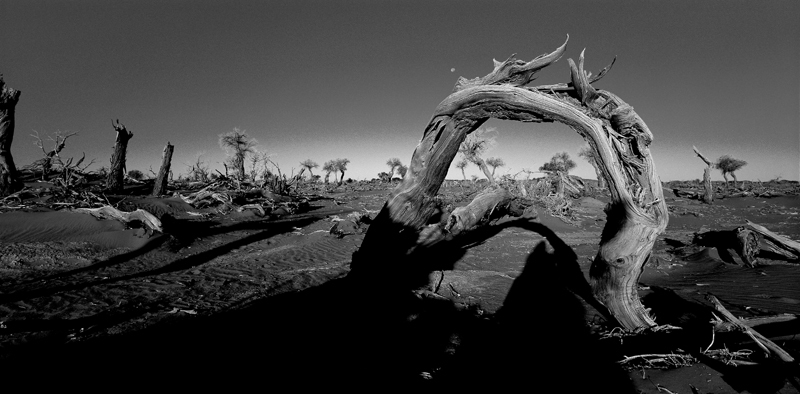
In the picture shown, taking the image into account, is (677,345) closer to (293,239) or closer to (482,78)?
(482,78)

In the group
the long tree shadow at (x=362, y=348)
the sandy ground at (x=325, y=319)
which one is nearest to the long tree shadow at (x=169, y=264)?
the sandy ground at (x=325, y=319)

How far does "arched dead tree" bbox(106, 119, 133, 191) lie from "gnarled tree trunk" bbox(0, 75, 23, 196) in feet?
8.47

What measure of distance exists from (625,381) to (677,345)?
0.64 metres

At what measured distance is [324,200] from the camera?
20438mm

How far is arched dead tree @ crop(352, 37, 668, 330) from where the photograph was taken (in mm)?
2730

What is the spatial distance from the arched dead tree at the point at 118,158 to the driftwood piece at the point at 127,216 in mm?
5399

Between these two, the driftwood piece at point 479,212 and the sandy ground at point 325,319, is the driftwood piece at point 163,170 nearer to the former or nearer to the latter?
the sandy ground at point 325,319

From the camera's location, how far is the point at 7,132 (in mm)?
10742

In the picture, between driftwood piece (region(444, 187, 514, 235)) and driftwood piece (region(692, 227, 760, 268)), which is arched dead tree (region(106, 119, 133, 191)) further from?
driftwood piece (region(692, 227, 760, 268))

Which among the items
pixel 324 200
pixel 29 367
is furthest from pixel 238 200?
pixel 29 367

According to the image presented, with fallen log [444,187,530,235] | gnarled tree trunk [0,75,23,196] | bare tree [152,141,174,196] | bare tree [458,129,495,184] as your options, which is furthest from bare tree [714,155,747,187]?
gnarled tree trunk [0,75,23,196]

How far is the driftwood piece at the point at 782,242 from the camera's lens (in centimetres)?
486

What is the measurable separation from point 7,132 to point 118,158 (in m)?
2.87

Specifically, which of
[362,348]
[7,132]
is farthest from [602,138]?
[7,132]
